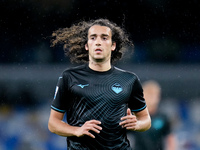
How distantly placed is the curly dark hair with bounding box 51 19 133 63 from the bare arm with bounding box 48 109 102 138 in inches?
31.2

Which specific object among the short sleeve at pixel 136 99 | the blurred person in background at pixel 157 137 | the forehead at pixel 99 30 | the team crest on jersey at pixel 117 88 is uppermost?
the forehead at pixel 99 30

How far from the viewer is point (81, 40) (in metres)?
3.51

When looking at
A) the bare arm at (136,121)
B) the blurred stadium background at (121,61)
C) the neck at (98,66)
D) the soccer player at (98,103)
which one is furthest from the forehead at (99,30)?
the blurred stadium background at (121,61)

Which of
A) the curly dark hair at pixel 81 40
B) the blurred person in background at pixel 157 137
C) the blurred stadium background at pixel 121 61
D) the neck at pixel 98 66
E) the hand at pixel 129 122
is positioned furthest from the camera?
the blurred stadium background at pixel 121 61

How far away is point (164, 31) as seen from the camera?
415 inches

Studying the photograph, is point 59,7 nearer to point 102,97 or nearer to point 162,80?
point 162,80

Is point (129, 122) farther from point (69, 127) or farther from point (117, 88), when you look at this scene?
point (69, 127)

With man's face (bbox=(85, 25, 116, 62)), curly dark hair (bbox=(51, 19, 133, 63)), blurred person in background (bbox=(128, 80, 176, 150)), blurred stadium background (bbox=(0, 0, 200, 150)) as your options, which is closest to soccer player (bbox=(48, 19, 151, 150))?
man's face (bbox=(85, 25, 116, 62))

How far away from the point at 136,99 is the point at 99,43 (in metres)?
0.65

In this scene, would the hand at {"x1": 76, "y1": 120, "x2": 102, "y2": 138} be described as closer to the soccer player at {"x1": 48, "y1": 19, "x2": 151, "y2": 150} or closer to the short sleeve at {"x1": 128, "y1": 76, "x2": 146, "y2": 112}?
the soccer player at {"x1": 48, "y1": 19, "x2": 151, "y2": 150}

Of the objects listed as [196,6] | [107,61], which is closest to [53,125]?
[107,61]

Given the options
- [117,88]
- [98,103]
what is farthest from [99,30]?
[98,103]

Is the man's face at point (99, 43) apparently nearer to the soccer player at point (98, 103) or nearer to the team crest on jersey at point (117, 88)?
the soccer player at point (98, 103)

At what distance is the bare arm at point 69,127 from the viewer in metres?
2.65
